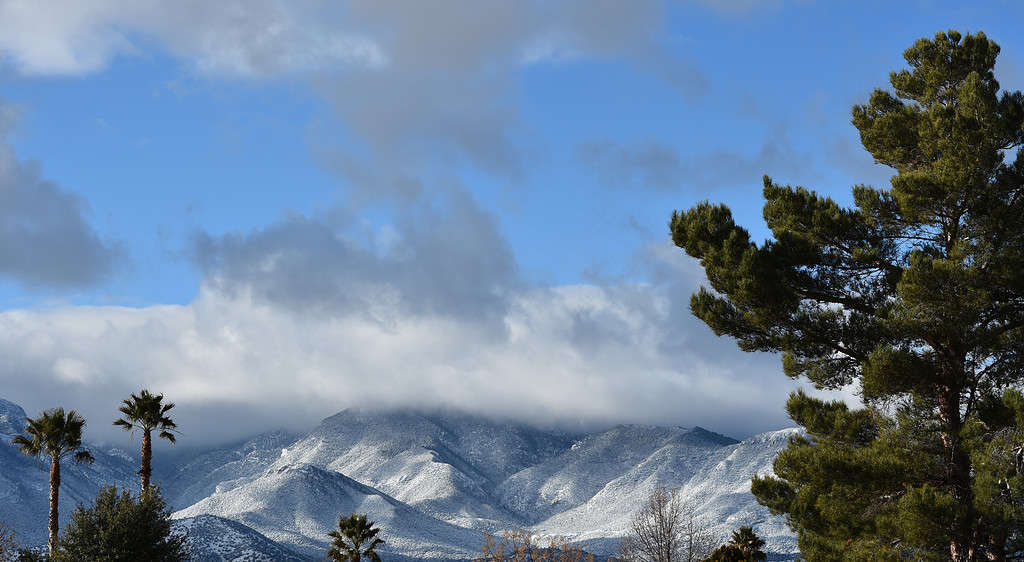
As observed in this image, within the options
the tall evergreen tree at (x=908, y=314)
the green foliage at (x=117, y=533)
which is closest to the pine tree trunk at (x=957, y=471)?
the tall evergreen tree at (x=908, y=314)

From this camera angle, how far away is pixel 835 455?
2222 centimetres

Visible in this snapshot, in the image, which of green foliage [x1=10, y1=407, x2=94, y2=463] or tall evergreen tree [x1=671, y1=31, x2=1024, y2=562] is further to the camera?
green foliage [x1=10, y1=407, x2=94, y2=463]

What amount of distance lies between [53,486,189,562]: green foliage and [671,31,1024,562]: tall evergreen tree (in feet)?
62.8

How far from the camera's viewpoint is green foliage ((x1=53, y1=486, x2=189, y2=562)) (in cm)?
3067

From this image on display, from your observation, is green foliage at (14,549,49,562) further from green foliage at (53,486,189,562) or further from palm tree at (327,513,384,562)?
palm tree at (327,513,384,562)

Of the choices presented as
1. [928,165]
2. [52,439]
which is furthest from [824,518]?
[52,439]

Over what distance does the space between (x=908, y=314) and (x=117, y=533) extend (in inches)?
948

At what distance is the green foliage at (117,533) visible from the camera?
101 feet

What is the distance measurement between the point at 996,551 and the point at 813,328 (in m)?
6.33

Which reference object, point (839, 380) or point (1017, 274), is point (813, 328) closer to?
point (839, 380)

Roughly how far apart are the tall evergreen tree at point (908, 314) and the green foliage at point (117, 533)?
62.8ft

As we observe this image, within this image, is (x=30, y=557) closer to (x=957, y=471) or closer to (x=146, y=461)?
(x=146, y=461)

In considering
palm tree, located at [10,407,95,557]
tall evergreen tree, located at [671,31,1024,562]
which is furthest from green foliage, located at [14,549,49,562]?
tall evergreen tree, located at [671,31,1024,562]

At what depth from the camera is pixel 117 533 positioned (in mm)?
30922
